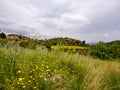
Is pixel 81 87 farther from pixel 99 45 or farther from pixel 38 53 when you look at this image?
pixel 99 45

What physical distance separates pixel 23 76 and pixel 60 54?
2898mm

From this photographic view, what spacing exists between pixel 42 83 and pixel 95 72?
2051mm

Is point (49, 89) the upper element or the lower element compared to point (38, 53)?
lower

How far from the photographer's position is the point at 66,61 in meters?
7.05

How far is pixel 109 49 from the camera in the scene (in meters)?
18.9

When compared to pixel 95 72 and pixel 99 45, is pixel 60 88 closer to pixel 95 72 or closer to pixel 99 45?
pixel 95 72

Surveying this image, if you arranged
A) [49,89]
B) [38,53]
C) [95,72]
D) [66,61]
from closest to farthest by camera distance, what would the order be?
1. [49,89]
2. [95,72]
3. [38,53]
4. [66,61]

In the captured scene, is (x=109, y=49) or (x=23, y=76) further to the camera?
(x=109, y=49)

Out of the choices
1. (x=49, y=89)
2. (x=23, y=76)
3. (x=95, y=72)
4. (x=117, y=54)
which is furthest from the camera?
(x=117, y=54)

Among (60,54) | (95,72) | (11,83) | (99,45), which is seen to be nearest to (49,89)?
(11,83)

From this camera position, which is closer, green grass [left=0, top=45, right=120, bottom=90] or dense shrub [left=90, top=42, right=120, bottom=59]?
green grass [left=0, top=45, right=120, bottom=90]

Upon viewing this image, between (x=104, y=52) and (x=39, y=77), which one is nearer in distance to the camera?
(x=39, y=77)

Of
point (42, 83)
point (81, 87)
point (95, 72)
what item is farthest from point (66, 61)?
point (42, 83)

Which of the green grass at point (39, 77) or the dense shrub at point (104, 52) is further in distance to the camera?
the dense shrub at point (104, 52)
